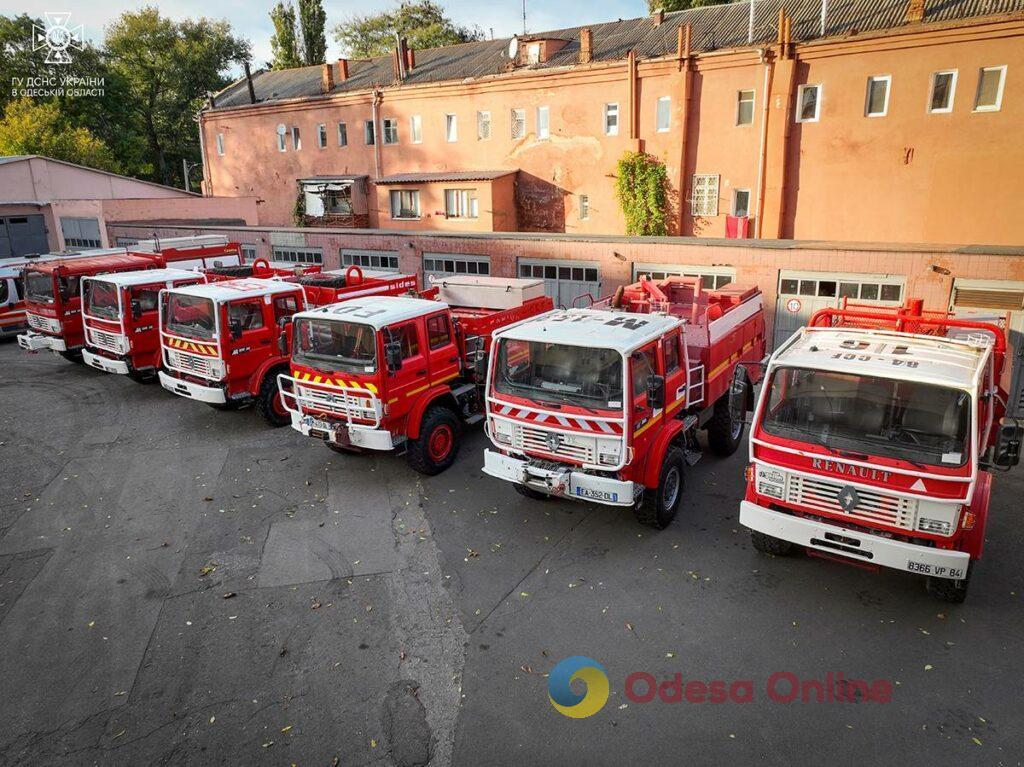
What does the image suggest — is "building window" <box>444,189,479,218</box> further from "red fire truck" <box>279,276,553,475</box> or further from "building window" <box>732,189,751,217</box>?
"red fire truck" <box>279,276,553,475</box>

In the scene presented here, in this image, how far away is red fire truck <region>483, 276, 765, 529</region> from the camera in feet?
24.4

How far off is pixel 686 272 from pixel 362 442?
10.4 m

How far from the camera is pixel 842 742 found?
499cm

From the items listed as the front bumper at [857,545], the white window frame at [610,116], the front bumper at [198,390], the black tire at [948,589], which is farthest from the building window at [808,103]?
the front bumper at [198,390]

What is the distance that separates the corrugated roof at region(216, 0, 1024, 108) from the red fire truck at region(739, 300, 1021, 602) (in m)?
22.0

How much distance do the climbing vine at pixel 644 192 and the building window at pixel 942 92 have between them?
931cm

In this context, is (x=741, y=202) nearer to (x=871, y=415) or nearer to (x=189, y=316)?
(x=189, y=316)

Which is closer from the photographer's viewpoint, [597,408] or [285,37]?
[597,408]

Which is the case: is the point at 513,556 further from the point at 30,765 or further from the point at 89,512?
the point at 89,512

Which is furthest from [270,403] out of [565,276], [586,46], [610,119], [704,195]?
[586,46]

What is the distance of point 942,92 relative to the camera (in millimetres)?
21922

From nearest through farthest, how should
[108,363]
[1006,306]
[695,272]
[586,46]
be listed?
[1006,306] → [108,363] → [695,272] → [586,46]

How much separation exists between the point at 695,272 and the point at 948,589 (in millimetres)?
11073

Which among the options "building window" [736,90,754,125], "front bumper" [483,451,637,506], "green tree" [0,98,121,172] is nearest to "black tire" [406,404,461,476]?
"front bumper" [483,451,637,506]
